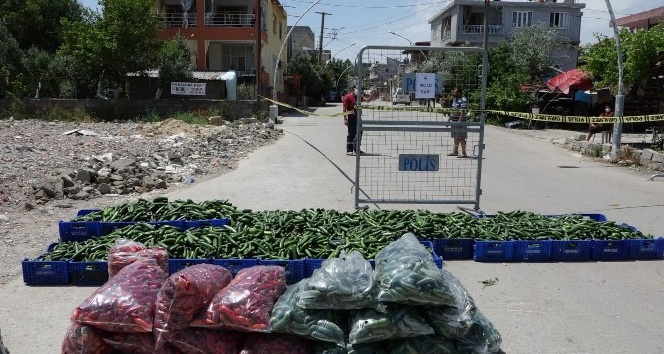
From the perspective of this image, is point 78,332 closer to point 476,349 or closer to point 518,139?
point 476,349

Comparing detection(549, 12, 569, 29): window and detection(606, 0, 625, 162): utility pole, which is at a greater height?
detection(549, 12, 569, 29): window

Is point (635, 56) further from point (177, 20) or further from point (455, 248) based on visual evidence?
point (177, 20)

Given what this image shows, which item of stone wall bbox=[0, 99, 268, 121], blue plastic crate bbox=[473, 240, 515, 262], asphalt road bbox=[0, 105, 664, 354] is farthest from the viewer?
stone wall bbox=[0, 99, 268, 121]

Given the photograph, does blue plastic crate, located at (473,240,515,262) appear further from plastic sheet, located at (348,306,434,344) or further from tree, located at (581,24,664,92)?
tree, located at (581,24,664,92)

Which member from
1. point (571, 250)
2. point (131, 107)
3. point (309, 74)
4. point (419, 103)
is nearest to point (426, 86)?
point (419, 103)

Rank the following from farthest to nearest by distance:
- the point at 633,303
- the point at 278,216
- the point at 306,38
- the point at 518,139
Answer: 1. the point at 306,38
2. the point at 518,139
3. the point at 278,216
4. the point at 633,303

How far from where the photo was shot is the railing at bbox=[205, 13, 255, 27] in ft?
147

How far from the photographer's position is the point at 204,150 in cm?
1795

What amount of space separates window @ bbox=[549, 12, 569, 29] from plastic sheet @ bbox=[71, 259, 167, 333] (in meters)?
60.5

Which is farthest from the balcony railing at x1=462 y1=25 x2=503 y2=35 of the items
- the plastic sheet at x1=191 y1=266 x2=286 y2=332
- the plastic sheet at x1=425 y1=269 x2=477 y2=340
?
the plastic sheet at x1=191 y1=266 x2=286 y2=332

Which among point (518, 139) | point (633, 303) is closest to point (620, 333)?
point (633, 303)

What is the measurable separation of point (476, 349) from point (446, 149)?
623 inches

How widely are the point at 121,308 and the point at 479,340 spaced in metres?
2.67

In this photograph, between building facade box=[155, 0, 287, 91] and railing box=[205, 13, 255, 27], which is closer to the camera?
building facade box=[155, 0, 287, 91]
